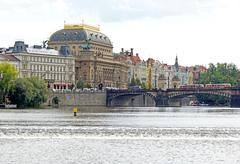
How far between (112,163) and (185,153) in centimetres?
529

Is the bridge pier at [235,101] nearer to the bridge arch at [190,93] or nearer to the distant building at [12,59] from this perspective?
the bridge arch at [190,93]

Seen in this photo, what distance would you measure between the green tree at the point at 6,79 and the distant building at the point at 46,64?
54.1 metres

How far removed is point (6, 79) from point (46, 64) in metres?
69.1

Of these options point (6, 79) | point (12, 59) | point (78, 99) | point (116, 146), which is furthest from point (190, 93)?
point (116, 146)

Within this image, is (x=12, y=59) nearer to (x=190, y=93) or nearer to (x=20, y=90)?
(x=190, y=93)

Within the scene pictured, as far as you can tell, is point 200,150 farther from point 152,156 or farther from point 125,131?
point 125,131

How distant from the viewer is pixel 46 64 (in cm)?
18038

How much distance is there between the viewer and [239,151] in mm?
36625

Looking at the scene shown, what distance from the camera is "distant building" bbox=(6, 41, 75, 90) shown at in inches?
6845

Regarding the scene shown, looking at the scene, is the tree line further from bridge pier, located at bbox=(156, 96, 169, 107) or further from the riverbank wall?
bridge pier, located at bbox=(156, 96, 169, 107)

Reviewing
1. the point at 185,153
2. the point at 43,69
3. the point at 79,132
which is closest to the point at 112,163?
the point at 185,153

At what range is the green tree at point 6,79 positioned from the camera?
110 meters

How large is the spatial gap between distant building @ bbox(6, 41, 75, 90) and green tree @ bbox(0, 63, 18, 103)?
54107 millimetres

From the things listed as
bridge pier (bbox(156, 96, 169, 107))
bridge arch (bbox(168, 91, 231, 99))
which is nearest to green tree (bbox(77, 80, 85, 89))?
bridge pier (bbox(156, 96, 169, 107))
